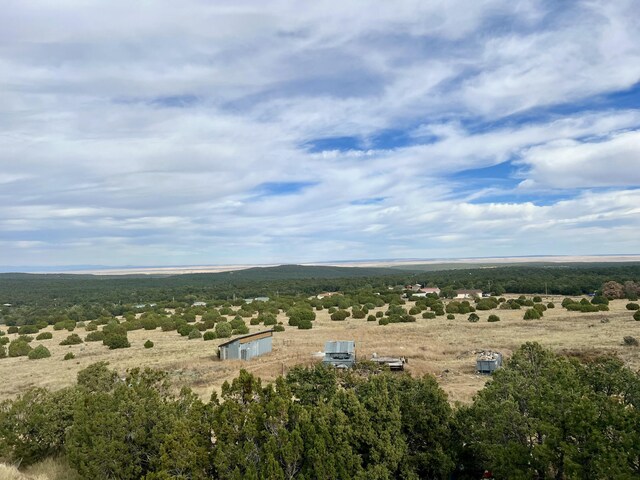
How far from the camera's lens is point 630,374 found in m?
14.9

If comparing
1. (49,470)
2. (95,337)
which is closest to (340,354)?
(49,470)

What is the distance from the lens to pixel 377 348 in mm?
38438

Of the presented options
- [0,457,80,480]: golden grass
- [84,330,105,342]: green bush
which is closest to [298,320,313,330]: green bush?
[84,330,105,342]: green bush

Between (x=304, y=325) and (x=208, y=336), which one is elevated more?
(x=304, y=325)

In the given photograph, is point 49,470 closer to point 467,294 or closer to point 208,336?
point 208,336

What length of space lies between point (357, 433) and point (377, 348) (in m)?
26.5

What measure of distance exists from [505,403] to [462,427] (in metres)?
1.96

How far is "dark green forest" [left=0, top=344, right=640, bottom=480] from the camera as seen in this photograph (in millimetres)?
11398

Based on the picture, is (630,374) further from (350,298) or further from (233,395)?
(350,298)

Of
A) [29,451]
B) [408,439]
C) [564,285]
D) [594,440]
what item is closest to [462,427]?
[408,439]

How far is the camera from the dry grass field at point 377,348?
98.6 feet

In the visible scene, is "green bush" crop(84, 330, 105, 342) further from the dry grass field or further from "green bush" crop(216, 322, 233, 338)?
"green bush" crop(216, 322, 233, 338)

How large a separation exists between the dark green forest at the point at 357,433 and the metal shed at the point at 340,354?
50.6 ft

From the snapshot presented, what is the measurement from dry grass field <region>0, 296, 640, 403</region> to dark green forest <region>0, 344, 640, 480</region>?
938 centimetres
